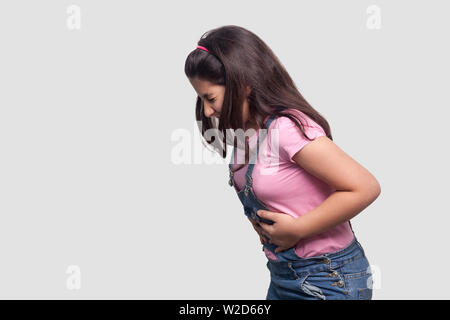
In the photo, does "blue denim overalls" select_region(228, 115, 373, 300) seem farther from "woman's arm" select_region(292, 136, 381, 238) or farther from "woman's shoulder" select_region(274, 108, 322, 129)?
"woman's arm" select_region(292, 136, 381, 238)

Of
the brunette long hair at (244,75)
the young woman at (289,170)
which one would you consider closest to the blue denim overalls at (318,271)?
the young woman at (289,170)

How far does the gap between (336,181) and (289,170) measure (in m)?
0.26

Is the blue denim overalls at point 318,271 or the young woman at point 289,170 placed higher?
the young woman at point 289,170

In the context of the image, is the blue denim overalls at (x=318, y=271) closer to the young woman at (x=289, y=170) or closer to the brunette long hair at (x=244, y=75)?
the young woman at (x=289, y=170)

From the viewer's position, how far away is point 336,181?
118 inches

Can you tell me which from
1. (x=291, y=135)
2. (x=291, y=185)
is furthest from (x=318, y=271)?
(x=291, y=135)

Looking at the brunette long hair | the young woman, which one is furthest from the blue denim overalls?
the brunette long hair

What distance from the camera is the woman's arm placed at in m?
2.98

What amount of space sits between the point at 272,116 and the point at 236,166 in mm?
430

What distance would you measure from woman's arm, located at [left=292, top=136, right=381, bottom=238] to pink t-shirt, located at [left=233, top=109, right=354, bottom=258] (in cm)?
8

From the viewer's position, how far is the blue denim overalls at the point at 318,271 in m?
3.13

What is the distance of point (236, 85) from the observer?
312 centimetres
